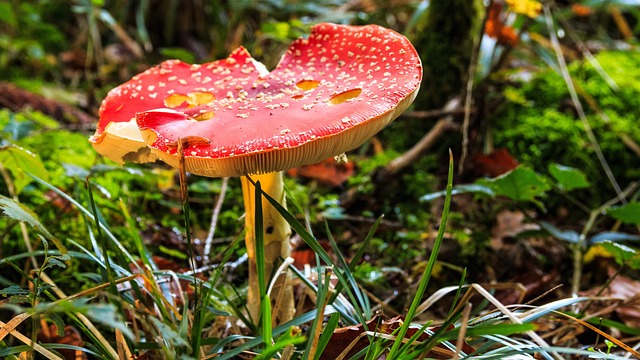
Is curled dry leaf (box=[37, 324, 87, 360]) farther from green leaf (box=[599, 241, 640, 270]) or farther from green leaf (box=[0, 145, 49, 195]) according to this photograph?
green leaf (box=[599, 241, 640, 270])

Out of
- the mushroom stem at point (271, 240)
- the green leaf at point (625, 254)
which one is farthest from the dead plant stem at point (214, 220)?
the green leaf at point (625, 254)

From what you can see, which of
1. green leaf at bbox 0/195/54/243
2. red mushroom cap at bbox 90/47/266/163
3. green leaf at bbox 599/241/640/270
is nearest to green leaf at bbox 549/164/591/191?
green leaf at bbox 599/241/640/270

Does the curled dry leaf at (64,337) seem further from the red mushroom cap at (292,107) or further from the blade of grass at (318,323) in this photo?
the blade of grass at (318,323)

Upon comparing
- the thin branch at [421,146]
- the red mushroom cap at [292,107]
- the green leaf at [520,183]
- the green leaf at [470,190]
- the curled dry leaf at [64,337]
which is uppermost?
the red mushroom cap at [292,107]

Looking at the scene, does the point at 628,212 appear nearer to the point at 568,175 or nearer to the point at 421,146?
the point at 568,175

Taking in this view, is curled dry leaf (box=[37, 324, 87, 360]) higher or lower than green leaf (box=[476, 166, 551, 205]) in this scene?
lower

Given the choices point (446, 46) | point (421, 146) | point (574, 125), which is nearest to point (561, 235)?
point (421, 146)
